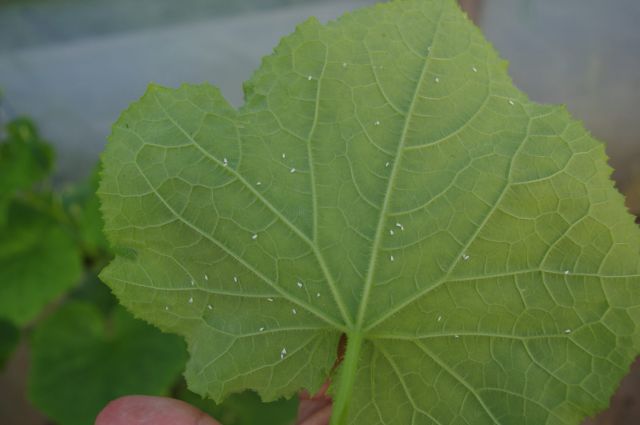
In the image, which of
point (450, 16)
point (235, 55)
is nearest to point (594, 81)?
point (235, 55)

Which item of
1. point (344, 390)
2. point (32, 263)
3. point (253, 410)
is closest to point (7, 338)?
point (32, 263)

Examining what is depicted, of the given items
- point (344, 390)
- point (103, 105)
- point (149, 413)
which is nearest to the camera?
point (344, 390)

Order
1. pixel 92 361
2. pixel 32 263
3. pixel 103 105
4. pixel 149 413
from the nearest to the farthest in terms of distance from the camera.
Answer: pixel 149 413, pixel 92 361, pixel 32 263, pixel 103 105

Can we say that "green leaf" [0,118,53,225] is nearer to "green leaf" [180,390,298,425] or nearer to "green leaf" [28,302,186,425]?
"green leaf" [28,302,186,425]

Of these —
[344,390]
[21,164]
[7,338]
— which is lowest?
[7,338]

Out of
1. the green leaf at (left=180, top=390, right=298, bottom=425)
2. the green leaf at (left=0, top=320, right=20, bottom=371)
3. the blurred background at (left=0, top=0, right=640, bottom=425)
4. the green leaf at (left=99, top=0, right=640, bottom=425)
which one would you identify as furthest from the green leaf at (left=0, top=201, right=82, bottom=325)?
the green leaf at (left=99, top=0, right=640, bottom=425)

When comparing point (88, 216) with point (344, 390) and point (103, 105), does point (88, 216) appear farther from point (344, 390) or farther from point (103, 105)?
point (344, 390)

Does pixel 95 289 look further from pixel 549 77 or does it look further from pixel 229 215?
pixel 549 77
